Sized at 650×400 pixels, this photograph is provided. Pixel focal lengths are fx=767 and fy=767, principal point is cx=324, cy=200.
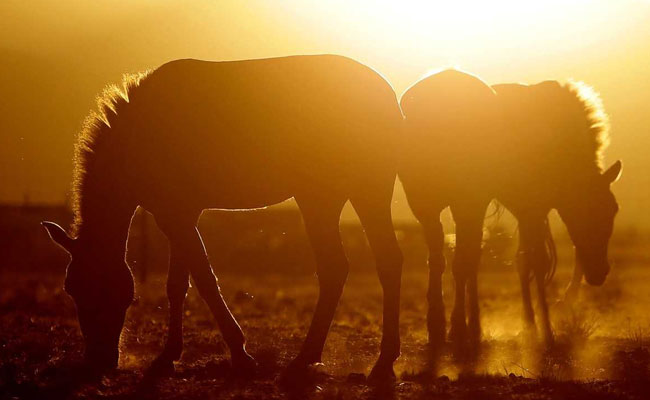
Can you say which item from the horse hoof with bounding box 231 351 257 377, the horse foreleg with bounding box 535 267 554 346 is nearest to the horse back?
the horse hoof with bounding box 231 351 257 377

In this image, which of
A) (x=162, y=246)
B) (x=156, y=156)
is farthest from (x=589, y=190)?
(x=162, y=246)

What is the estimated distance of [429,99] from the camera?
1034cm

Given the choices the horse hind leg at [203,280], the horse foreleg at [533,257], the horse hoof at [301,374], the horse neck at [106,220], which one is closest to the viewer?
the horse hoof at [301,374]

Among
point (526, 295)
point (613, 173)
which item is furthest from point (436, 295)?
point (613, 173)

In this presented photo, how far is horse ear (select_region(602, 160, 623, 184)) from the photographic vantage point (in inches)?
410

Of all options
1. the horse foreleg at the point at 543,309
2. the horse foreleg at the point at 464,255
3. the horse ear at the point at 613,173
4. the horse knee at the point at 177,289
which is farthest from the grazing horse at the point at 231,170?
the horse ear at the point at 613,173

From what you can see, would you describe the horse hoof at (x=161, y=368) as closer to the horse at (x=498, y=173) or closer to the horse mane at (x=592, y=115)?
the horse at (x=498, y=173)

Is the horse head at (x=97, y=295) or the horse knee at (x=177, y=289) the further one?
the horse knee at (x=177, y=289)

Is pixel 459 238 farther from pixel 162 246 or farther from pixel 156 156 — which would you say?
pixel 162 246

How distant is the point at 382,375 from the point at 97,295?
9.04 feet

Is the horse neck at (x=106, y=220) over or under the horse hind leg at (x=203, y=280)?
over

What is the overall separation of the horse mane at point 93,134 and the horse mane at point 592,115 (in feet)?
22.2

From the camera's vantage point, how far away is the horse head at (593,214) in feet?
34.4

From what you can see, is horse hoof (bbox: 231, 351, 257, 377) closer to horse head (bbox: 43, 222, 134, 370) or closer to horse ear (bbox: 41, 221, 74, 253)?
horse head (bbox: 43, 222, 134, 370)
